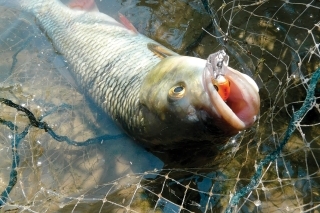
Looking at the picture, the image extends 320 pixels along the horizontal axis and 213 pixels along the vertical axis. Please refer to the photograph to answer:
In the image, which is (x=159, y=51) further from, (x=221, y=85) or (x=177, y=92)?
(x=221, y=85)

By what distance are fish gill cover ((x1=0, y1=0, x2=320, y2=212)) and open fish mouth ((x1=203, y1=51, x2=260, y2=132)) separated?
48cm

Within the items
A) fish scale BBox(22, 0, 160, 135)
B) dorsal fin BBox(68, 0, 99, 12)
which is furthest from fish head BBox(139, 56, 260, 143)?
dorsal fin BBox(68, 0, 99, 12)

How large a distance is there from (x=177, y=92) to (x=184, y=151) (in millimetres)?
807

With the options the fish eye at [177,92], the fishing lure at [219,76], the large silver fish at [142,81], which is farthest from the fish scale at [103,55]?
the fishing lure at [219,76]

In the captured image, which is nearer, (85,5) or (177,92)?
(177,92)

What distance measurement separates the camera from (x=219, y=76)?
2.44 meters

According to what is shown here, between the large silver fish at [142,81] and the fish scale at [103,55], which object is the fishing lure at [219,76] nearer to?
the large silver fish at [142,81]

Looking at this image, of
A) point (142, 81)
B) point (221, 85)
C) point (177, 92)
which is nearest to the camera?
point (221, 85)

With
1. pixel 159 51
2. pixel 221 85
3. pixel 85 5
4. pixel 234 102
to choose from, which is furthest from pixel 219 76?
pixel 85 5

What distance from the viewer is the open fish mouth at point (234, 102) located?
2.32 metres

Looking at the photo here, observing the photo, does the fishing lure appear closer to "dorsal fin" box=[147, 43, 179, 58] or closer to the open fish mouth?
the open fish mouth

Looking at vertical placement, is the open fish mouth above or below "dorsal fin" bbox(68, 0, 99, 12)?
above

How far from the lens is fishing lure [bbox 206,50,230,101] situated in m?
2.43

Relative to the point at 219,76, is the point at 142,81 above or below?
below
